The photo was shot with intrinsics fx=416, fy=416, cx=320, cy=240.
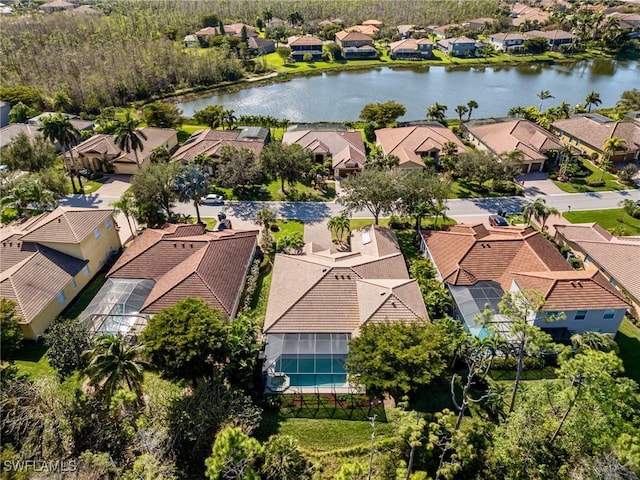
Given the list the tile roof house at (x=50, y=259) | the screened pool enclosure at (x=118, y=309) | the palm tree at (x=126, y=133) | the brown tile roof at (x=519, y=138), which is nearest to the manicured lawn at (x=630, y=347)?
the brown tile roof at (x=519, y=138)

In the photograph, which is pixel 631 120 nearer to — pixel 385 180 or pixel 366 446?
pixel 385 180

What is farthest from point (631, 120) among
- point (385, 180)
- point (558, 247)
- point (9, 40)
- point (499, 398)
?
point (9, 40)

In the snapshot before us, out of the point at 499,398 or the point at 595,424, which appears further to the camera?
the point at 499,398

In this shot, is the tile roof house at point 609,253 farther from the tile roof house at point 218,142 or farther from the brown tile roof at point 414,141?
the tile roof house at point 218,142

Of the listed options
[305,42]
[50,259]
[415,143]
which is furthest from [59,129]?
[305,42]

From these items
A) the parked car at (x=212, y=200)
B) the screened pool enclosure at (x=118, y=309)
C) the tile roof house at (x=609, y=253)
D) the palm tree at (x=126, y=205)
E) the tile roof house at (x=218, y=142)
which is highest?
the palm tree at (x=126, y=205)

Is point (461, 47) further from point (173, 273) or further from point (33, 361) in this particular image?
point (33, 361)

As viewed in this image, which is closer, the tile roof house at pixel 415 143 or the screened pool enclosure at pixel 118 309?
the screened pool enclosure at pixel 118 309
